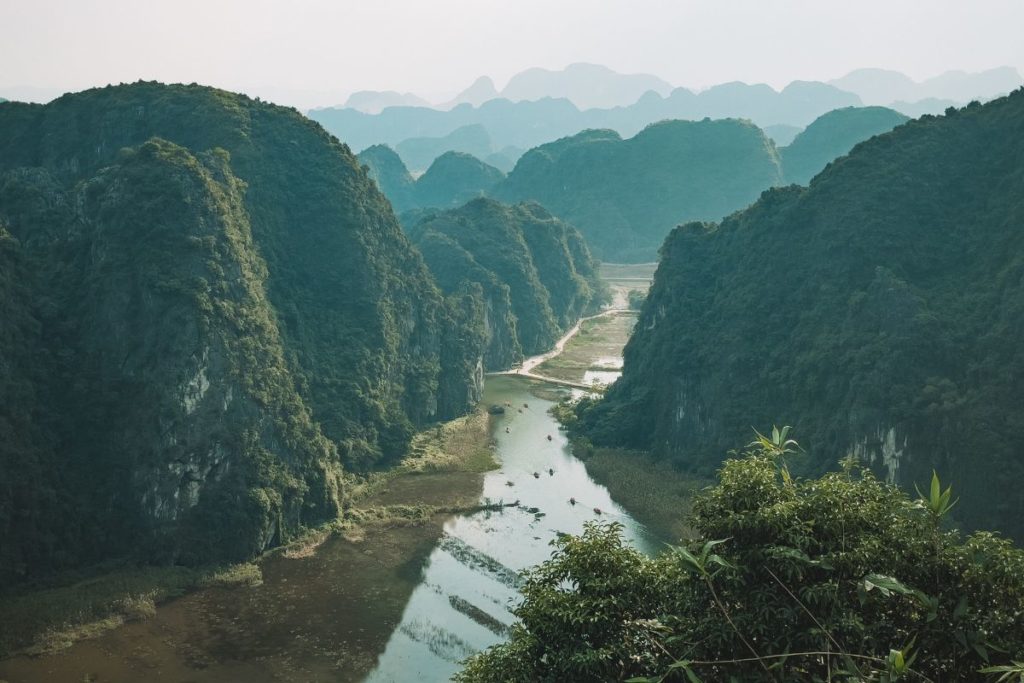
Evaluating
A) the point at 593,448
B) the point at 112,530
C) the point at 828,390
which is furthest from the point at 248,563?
the point at 828,390

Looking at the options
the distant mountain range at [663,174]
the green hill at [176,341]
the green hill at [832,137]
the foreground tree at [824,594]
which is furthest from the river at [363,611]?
the green hill at [832,137]

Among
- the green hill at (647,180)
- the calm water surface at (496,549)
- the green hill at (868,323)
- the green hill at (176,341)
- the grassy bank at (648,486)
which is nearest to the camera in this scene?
the calm water surface at (496,549)

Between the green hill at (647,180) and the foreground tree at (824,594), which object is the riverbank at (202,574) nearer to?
the foreground tree at (824,594)

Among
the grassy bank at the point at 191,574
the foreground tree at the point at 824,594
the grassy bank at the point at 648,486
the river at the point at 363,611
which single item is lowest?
the river at the point at 363,611

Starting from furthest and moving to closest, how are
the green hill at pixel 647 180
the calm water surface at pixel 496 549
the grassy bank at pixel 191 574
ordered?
the green hill at pixel 647 180, the calm water surface at pixel 496 549, the grassy bank at pixel 191 574

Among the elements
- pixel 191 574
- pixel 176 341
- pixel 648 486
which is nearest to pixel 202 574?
pixel 191 574

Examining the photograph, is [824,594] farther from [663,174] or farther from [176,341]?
[663,174]

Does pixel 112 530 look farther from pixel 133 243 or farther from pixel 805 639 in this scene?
pixel 805 639

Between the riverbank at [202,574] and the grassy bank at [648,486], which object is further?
the grassy bank at [648,486]
